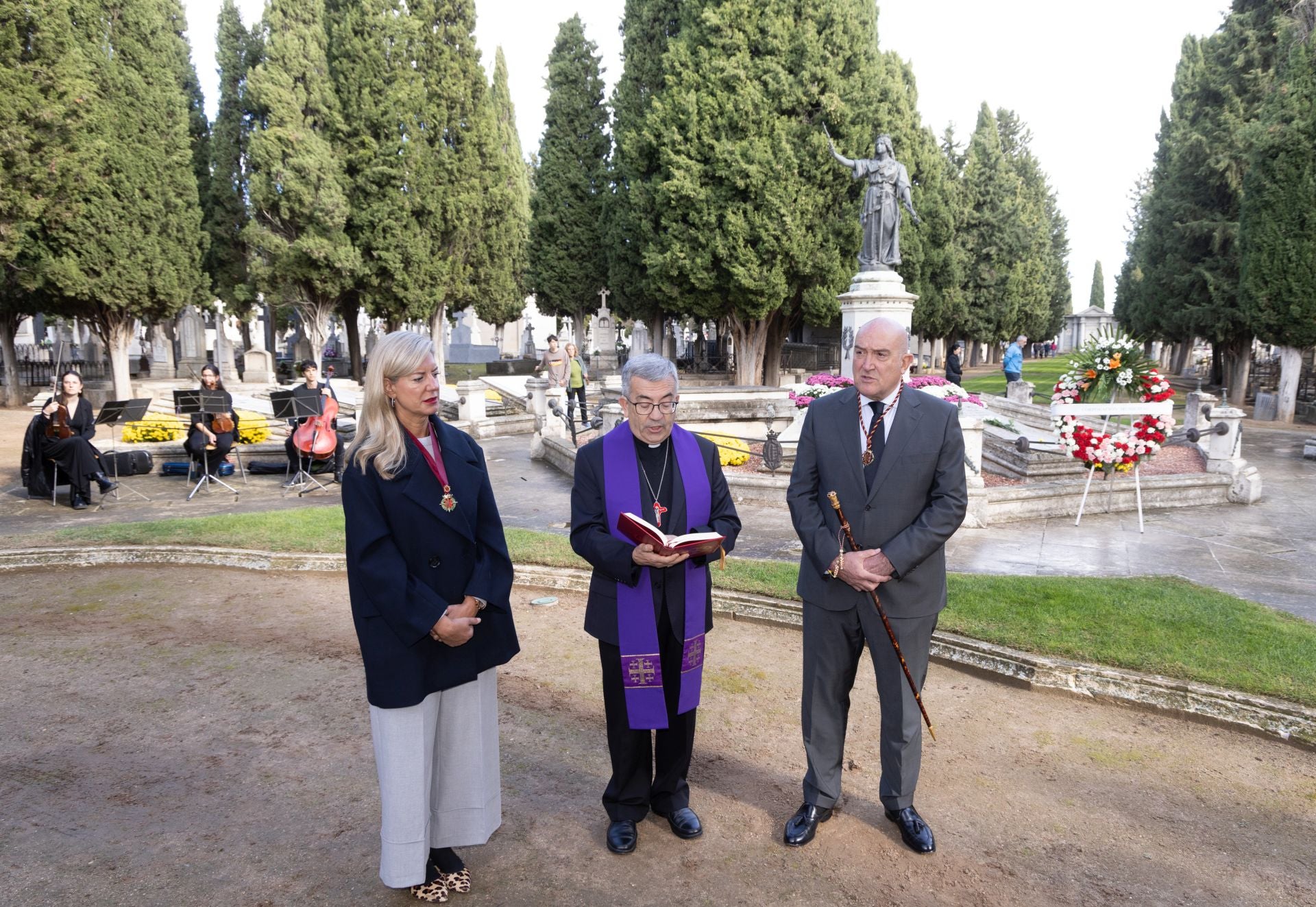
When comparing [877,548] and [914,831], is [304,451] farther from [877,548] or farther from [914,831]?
[914,831]

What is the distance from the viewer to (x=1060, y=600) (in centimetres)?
641

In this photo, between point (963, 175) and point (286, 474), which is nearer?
point (286, 474)

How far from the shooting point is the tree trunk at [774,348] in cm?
2930

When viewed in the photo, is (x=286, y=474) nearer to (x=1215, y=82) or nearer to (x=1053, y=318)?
(x=1215, y=82)

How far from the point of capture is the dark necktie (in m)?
3.45

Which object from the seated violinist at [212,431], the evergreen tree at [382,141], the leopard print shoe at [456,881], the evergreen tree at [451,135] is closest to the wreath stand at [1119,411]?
the leopard print shoe at [456,881]

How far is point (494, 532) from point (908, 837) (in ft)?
7.20

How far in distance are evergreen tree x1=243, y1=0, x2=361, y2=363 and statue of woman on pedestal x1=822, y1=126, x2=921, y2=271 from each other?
17958mm

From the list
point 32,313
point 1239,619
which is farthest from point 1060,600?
point 32,313

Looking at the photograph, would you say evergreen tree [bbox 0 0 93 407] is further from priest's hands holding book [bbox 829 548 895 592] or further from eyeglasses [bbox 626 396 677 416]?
priest's hands holding book [bbox 829 548 895 592]

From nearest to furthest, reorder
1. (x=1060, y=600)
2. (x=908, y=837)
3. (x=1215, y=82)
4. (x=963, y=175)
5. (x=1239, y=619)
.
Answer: (x=908, y=837) → (x=1239, y=619) → (x=1060, y=600) → (x=1215, y=82) → (x=963, y=175)

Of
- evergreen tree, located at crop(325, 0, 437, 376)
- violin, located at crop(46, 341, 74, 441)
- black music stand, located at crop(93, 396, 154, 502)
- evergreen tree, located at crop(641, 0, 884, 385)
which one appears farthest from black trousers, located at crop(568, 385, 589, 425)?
evergreen tree, located at crop(325, 0, 437, 376)

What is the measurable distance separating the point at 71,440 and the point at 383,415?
10.3 m

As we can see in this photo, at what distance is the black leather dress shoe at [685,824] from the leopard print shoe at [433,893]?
100cm
